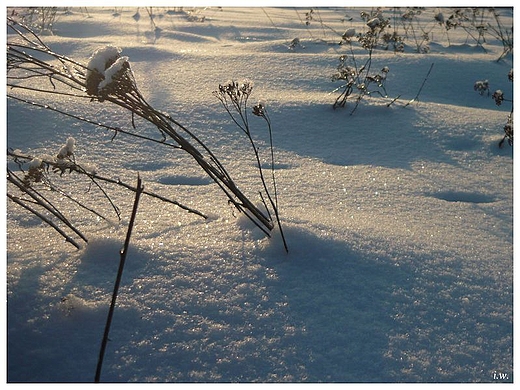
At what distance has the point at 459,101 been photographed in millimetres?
3287

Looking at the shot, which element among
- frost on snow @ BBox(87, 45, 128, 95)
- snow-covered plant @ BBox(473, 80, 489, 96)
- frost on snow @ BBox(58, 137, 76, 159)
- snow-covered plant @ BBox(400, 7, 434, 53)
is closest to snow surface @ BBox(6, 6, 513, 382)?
frost on snow @ BBox(58, 137, 76, 159)

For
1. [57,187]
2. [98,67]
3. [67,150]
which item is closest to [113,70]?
[98,67]

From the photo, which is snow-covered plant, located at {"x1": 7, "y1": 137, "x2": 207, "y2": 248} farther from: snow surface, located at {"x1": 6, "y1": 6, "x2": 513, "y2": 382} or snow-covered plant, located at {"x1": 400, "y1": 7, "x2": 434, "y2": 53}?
snow-covered plant, located at {"x1": 400, "y1": 7, "x2": 434, "y2": 53}

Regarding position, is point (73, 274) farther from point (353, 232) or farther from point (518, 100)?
point (518, 100)

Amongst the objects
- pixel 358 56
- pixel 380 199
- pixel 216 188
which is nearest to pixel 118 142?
pixel 216 188

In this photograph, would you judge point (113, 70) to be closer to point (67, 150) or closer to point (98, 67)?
point (98, 67)

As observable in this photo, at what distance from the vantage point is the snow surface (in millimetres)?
1072

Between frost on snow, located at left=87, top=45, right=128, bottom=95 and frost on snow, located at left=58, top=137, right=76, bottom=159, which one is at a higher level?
frost on snow, located at left=87, top=45, right=128, bottom=95

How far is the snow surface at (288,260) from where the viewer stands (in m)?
1.07

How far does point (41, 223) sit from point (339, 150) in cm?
140

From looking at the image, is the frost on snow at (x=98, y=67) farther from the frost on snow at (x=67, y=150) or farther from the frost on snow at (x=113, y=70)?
the frost on snow at (x=67, y=150)

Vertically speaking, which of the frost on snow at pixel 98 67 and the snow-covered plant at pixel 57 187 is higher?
the frost on snow at pixel 98 67

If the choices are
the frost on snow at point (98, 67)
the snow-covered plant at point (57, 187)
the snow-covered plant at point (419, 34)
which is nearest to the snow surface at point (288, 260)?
the snow-covered plant at point (57, 187)

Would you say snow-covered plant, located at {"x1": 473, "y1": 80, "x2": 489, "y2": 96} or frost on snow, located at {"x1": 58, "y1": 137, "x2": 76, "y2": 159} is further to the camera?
snow-covered plant, located at {"x1": 473, "y1": 80, "x2": 489, "y2": 96}
